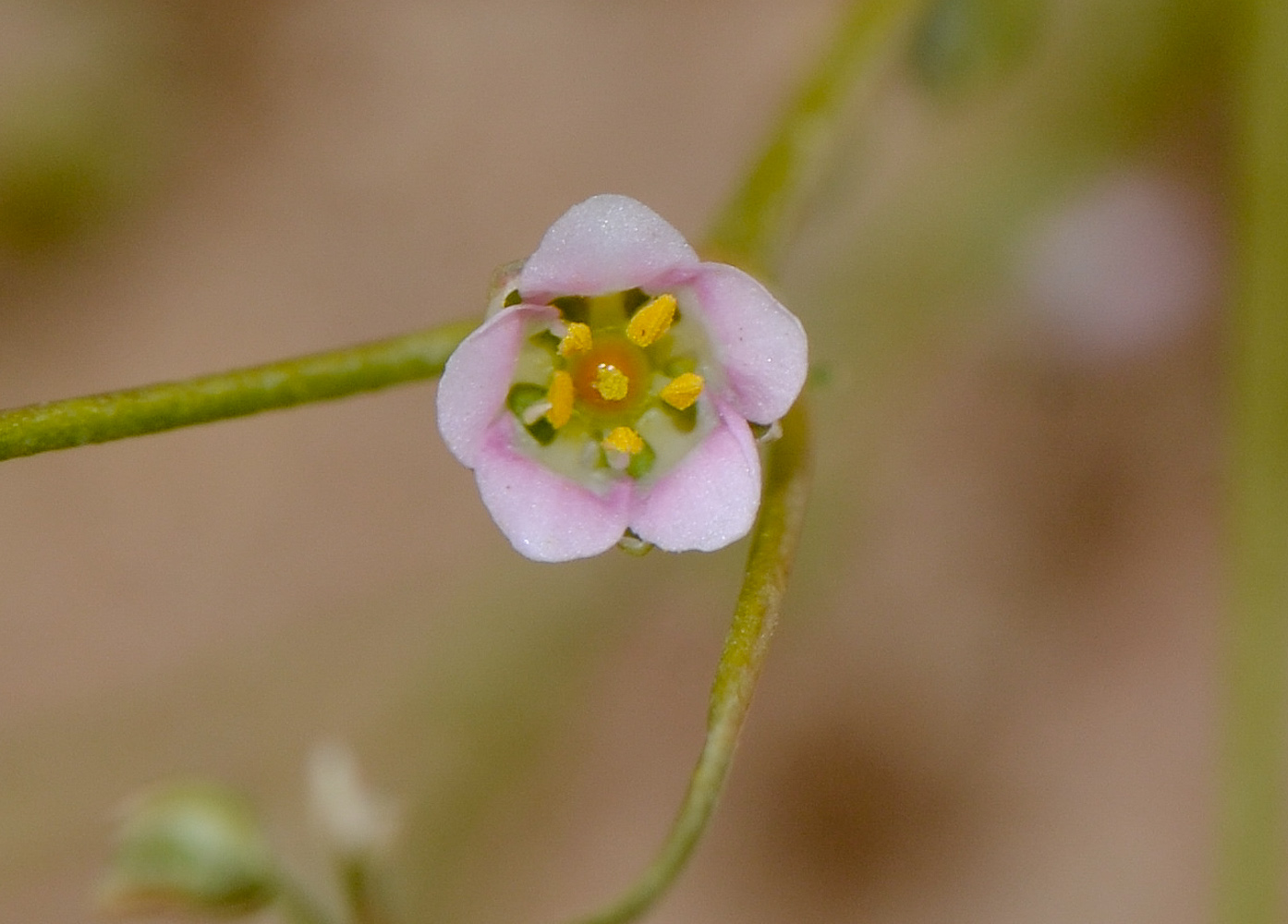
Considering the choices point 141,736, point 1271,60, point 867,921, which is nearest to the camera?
point 1271,60

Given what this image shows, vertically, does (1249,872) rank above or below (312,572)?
above

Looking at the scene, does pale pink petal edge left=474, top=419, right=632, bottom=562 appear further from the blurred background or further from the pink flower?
the blurred background

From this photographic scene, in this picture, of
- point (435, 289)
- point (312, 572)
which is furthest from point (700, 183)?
point (312, 572)

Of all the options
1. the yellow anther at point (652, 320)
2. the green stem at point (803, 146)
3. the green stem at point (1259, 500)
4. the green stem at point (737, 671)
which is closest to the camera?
the green stem at point (737, 671)

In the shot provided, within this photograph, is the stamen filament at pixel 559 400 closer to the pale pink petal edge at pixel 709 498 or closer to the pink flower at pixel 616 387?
the pink flower at pixel 616 387

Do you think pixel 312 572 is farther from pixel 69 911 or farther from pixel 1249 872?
pixel 1249 872

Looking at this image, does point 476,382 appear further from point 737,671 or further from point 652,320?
point 737,671

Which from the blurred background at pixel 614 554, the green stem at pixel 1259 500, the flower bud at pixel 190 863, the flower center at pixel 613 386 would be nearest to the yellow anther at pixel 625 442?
the flower center at pixel 613 386
